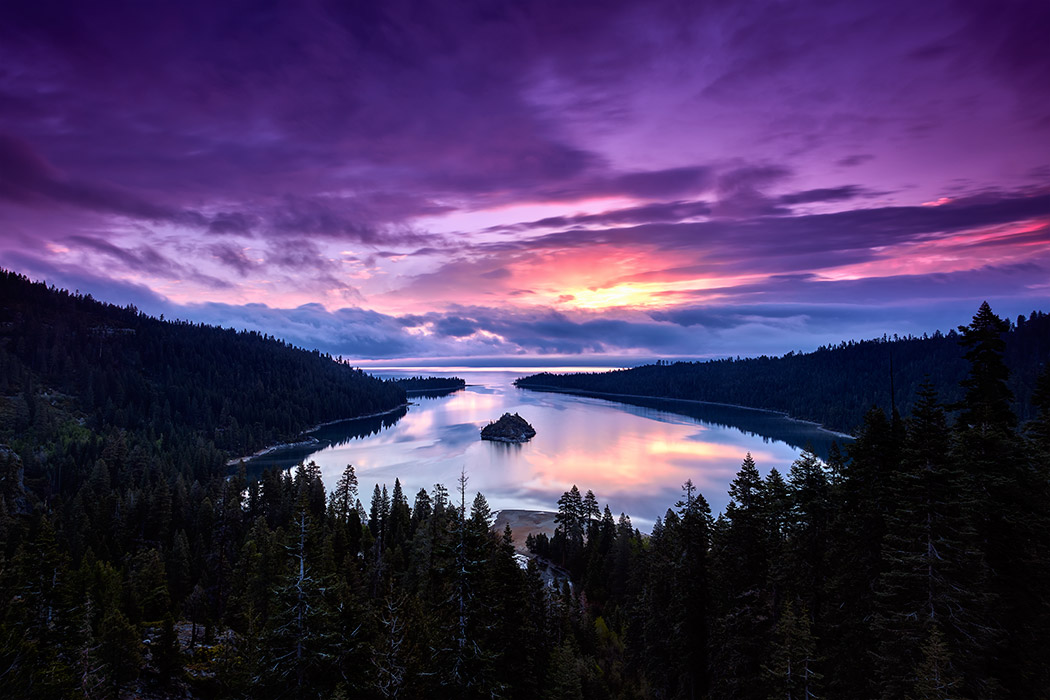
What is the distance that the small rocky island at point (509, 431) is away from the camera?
17350 cm

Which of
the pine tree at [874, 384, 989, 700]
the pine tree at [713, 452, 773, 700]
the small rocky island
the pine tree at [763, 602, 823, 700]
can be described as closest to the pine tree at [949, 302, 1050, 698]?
the pine tree at [874, 384, 989, 700]

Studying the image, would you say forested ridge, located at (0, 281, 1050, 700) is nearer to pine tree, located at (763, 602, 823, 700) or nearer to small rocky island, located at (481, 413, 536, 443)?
pine tree, located at (763, 602, 823, 700)

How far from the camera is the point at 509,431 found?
575 ft

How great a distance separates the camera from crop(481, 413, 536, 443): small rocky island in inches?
6831

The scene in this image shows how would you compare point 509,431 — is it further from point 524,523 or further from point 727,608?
point 727,608

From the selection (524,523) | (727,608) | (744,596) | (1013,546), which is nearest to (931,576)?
(1013,546)

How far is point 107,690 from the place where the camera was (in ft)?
79.3

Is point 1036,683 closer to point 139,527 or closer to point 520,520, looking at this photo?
point 520,520

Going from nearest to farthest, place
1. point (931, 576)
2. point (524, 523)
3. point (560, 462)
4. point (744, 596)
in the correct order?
point (931, 576) → point (744, 596) → point (524, 523) → point (560, 462)

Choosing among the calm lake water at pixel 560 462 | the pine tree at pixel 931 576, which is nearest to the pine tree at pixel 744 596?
the pine tree at pixel 931 576

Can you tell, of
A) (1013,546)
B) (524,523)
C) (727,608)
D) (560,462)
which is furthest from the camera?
(560,462)

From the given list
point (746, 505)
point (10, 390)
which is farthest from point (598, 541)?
point (10, 390)

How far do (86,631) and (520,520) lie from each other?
2635 inches

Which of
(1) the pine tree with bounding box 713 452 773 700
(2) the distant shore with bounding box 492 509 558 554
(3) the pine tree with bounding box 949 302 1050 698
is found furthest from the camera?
(2) the distant shore with bounding box 492 509 558 554
